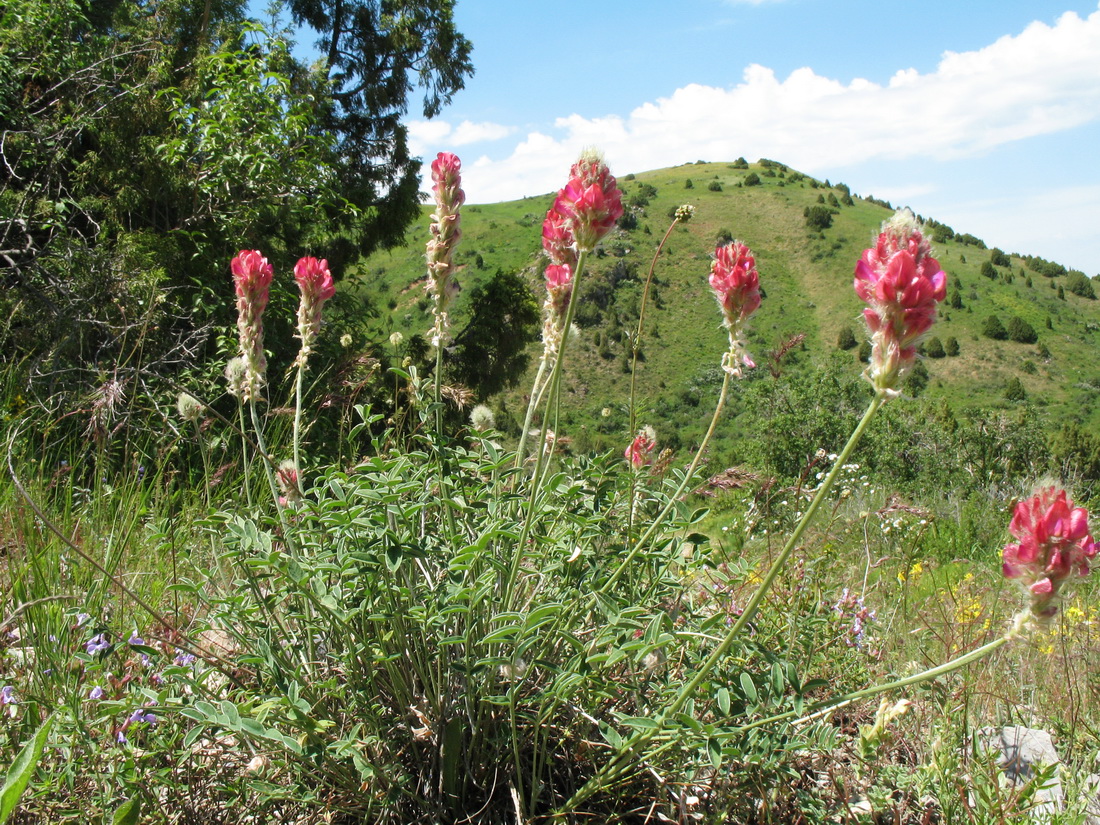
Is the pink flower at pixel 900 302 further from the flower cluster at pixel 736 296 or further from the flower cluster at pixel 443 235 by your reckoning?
the flower cluster at pixel 443 235

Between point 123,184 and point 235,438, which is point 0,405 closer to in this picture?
point 235,438

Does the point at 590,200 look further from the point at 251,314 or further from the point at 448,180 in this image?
the point at 251,314

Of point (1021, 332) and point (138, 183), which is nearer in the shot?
point (138, 183)

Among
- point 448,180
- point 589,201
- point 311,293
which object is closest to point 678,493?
point 589,201

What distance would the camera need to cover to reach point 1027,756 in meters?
2.19

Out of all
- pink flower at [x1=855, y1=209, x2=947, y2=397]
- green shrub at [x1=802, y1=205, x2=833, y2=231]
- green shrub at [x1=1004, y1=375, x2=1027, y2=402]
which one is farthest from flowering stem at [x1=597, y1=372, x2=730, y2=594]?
green shrub at [x1=802, y1=205, x2=833, y2=231]

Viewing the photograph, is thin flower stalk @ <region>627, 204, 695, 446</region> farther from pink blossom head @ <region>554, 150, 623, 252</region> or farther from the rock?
the rock

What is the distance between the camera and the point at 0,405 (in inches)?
182

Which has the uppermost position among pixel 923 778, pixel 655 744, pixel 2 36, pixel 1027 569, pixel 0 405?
pixel 2 36

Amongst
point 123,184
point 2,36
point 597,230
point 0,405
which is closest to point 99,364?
point 0,405

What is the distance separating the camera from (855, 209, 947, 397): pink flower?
128 centimetres

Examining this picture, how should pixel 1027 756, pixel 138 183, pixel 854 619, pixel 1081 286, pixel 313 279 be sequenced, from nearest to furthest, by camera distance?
pixel 1027 756
pixel 313 279
pixel 854 619
pixel 138 183
pixel 1081 286

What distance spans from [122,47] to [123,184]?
166 centimetres

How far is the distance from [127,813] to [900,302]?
6.24 ft
